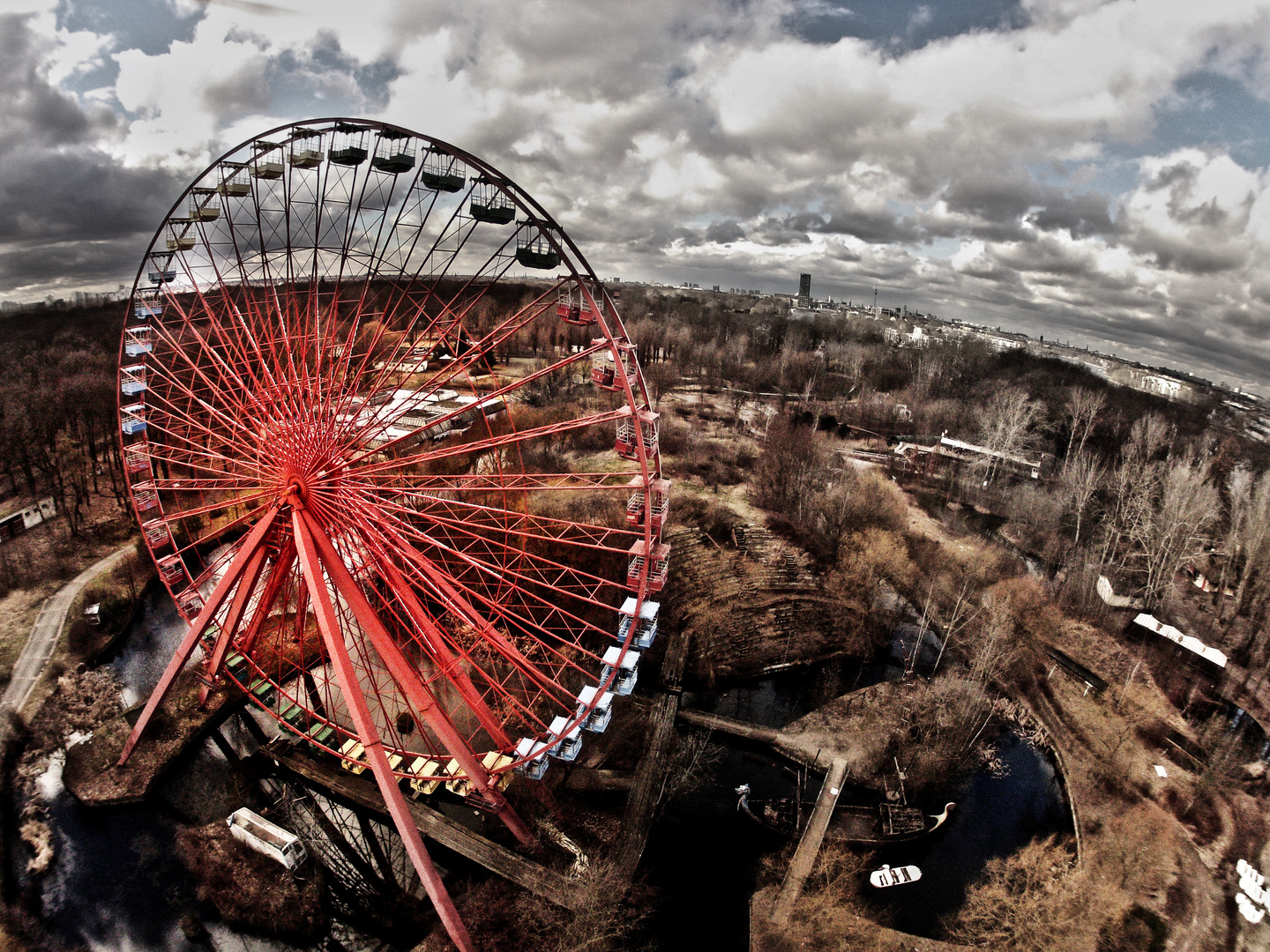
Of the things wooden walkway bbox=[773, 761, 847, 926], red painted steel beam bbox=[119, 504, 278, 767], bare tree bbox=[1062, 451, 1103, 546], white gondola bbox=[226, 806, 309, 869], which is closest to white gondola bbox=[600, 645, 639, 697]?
wooden walkway bbox=[773, 761, 847, 926]

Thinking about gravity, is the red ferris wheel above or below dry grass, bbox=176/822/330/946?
above

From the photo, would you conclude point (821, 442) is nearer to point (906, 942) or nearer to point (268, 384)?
point (906, 942)

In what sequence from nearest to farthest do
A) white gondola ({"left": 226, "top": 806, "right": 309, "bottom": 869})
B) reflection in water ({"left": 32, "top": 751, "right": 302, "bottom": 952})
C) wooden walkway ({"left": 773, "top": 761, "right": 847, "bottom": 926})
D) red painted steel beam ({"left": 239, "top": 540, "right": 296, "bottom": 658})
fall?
reflection in water ({"left": 32, "top": 751, "right": 302, "bottom": 952}) < wooden walkway ({"left": 773, "top": 761, "right": 847, "bottom": 926}) < white gondola ({"left": 226, "top": 806, "right": 309, "bottom": 869}) < red painted steel beam ({"left": 239, "top": 540, "right": 296, "bottom": 658})

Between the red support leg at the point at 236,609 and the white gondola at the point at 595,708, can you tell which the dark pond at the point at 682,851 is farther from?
the white gondola at the point at 595,708

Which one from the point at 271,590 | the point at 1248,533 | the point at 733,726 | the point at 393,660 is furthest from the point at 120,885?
the point at 1248,533

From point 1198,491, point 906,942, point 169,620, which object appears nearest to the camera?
point 906,942

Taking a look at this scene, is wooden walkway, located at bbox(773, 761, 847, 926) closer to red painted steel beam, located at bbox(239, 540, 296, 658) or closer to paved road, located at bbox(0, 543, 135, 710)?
red painted steel beam, located at bbox(239, 540, 296, 658)

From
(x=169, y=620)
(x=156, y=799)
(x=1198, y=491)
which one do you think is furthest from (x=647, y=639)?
(x=1198, y=491)
